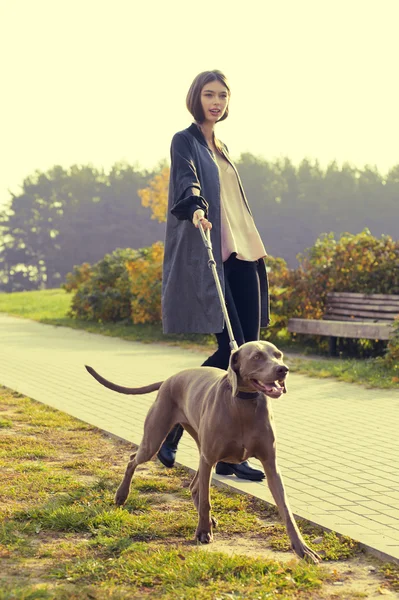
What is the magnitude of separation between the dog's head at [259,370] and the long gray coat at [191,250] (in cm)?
114

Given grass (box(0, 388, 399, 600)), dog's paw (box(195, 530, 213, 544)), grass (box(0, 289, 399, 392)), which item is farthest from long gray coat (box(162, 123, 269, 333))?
grass (box(0, 289, 399, 392))

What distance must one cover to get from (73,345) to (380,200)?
54.7 meters

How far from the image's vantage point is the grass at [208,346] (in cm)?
966

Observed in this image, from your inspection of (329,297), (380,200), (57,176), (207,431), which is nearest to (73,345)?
(329,297)

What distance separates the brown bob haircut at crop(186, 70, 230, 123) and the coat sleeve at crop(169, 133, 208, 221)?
0.17 m

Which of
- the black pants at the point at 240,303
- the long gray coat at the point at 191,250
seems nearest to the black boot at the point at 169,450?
the black pants at the point at 240,303

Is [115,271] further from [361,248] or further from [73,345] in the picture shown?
[361,248]

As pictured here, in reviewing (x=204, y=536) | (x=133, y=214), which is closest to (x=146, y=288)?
(x=204, y=536)

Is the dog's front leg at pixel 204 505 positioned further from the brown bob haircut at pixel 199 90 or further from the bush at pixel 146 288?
the bush at pixel 146 288

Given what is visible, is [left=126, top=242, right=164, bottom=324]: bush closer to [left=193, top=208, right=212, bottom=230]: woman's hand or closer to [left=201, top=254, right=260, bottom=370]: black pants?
[left=201, top=254, right=260, bottom=370]: black pants

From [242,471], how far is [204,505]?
120 centimetres

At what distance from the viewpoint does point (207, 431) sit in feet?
12.7

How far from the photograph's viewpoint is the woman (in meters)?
4.86

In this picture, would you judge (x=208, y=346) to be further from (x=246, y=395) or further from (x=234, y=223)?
(x=246, y=395)
